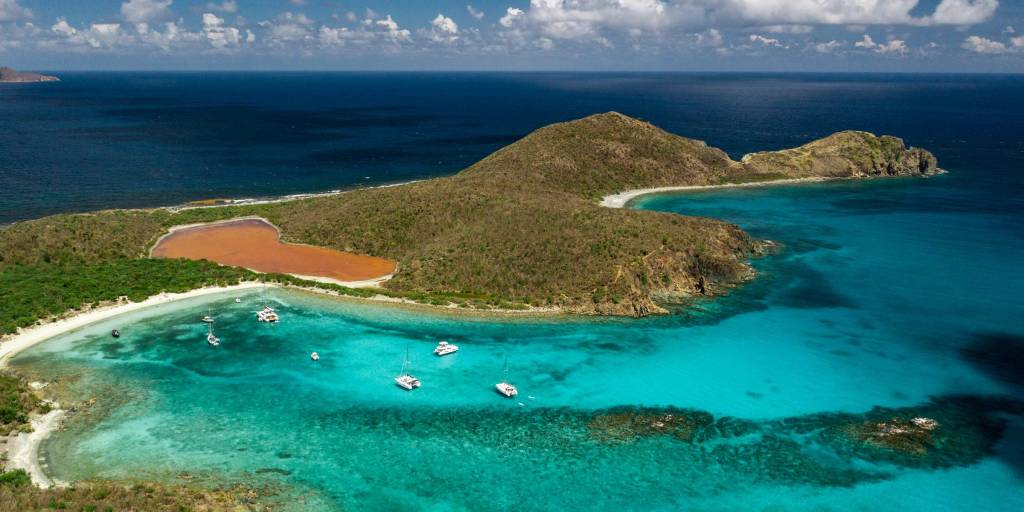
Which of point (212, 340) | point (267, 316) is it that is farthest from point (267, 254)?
point (212, 340)

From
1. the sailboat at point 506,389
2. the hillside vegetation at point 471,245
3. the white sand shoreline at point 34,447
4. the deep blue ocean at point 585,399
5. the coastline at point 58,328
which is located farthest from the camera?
the hillside vegetation at point 471,245

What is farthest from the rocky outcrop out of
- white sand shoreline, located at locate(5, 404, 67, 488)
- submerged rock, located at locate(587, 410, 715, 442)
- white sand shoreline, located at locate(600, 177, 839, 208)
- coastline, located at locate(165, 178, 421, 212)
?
white sand shoreline, located at locate(5, 404, 67, 488)

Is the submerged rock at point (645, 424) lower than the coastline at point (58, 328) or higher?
lower

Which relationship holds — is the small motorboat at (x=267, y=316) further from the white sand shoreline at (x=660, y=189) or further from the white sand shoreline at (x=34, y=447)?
the white sand shoreline at (x=660, y=189)

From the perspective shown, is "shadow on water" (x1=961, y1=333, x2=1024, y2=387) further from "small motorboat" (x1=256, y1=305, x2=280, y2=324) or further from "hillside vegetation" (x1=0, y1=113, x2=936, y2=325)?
"small motorboat" (x1=256, y1=305, x2=280, y2=324)

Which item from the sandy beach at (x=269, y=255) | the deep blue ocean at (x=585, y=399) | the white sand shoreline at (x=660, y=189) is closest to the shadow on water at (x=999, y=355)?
the deep blue ocean at (x=585, y=399)
